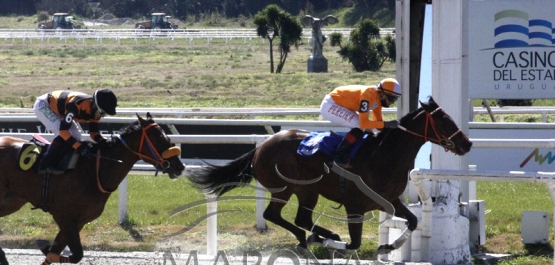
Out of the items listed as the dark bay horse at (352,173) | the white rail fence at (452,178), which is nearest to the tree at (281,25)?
the dark bay horse at (352,173)

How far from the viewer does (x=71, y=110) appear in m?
5.85

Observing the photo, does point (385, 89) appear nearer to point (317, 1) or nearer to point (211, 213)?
point (211, 213)

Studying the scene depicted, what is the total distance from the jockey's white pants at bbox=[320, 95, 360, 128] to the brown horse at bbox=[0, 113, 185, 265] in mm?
1201

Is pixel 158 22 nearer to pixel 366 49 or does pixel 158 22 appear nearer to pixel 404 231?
pixel 366 49

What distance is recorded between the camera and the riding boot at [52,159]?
226 inches

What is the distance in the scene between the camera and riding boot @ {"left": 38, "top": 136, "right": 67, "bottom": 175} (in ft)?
18.8

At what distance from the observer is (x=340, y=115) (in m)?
6.26

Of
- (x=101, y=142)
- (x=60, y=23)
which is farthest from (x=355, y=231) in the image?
(x=60, y=23)

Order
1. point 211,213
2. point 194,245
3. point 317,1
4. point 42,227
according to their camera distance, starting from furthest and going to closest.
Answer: point 317,1, point 42,227, point 194,245, point 211,213

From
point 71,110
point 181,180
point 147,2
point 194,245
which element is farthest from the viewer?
point 147,2

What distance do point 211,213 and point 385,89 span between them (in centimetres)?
158

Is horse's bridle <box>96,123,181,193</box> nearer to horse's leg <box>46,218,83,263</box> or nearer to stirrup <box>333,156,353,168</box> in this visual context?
horse's leg <box>46,218,83,263</box>

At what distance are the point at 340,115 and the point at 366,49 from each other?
86.1 feet

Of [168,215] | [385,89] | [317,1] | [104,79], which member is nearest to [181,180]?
[168,215]
